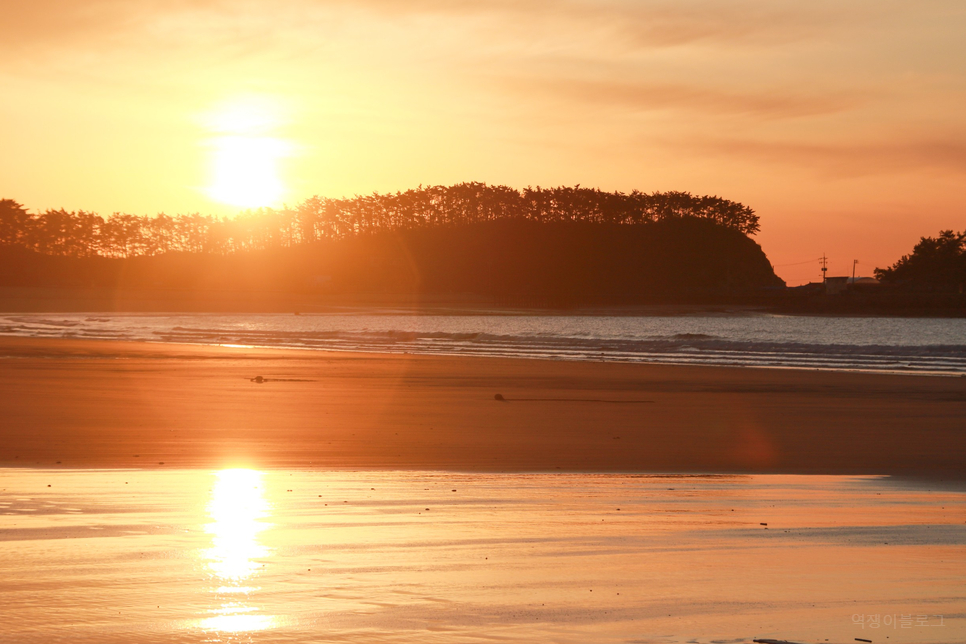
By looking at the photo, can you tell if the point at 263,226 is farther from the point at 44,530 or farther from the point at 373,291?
the point at 44,530

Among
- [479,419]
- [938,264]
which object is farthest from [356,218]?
[479,419]

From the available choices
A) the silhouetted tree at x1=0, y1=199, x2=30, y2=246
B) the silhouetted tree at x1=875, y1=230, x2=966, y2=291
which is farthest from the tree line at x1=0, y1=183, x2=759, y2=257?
the silhouetted tree at x1=875, y1=230, x2=966, y2=291

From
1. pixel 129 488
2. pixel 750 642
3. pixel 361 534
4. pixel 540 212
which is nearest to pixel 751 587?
pixel 750 642

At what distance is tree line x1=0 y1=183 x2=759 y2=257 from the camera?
160m

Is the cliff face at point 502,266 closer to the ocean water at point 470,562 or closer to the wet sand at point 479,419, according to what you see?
the wet sand at point 479,419

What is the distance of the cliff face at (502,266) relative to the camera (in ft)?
477

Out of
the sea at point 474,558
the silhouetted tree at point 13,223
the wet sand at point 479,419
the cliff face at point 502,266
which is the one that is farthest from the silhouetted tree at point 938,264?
the silhouetted tree at point 13,223

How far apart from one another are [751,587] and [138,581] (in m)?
3.30

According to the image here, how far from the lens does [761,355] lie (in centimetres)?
3178

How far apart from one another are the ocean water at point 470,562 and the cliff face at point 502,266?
12859 cm

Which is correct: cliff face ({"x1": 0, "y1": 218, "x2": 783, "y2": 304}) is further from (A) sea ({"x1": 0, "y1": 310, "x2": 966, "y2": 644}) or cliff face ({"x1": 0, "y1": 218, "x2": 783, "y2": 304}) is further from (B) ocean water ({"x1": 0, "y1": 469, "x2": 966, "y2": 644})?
(B) ocean water ({"x1": 0, "y1": 469, "x2": 966, "y2": 644})

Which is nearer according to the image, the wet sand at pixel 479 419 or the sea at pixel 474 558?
the sea at pixel 474 558

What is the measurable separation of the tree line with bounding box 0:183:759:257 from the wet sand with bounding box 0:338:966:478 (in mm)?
144350

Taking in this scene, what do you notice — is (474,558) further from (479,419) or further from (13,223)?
(13,223)
